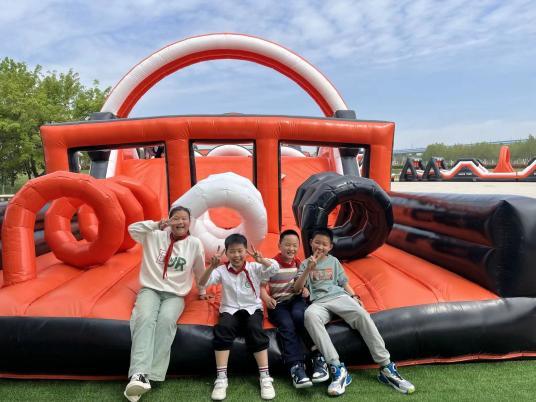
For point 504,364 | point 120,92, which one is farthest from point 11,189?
point 504,364

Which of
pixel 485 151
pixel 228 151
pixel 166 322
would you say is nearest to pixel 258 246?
pixel 166 322

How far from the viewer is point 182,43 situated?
20.7 ft

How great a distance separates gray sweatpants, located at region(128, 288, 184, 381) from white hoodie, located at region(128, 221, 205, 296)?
65 mm

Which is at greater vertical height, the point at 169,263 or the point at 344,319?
the point at 169,263

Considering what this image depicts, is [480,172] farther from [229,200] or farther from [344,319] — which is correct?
[344,319]

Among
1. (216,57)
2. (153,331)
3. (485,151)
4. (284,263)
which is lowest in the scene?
(485,151)

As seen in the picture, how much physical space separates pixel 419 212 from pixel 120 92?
4465mm

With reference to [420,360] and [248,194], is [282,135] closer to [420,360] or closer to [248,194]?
[248,194]

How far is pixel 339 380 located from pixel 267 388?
0.36 meters

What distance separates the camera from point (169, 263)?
2.45 metres

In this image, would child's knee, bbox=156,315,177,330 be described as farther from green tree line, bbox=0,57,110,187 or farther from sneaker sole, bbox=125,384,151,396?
green tree line, bbox=0,57,110,187

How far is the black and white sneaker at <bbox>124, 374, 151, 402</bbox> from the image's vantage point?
1951mm

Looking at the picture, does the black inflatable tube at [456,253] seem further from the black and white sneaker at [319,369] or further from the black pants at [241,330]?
the black pants at [241,330]

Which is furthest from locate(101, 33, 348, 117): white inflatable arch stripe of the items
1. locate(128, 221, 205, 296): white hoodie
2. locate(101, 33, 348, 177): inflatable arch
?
locate(128, 221, 205, 296): white hoodie
